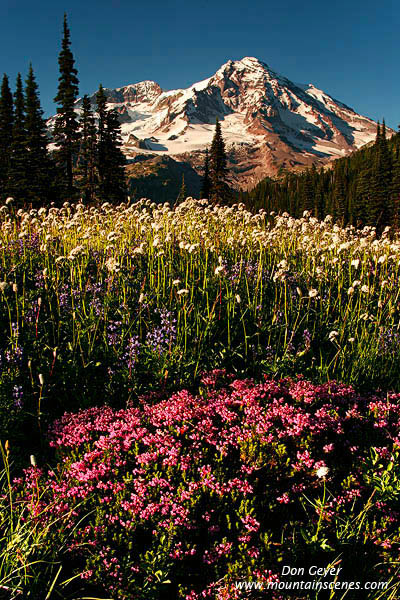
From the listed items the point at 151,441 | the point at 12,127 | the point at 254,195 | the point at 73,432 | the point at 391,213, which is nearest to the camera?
the point at 151,441

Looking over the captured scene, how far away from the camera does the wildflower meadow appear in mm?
2309

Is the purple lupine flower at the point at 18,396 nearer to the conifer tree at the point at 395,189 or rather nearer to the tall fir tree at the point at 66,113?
the tall fir tree at the point at 66,113

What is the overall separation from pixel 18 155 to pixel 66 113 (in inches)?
372

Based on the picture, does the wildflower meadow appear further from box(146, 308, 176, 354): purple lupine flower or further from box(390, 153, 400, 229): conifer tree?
box(390, 153, 400, 229): conifer tree

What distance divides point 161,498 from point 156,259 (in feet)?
15.7

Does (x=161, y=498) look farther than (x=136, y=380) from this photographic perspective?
No

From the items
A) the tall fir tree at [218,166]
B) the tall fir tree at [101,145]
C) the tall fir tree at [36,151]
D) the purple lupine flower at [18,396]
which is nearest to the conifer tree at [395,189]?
the tall fir tree at [218,166]

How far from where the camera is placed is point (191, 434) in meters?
3.22

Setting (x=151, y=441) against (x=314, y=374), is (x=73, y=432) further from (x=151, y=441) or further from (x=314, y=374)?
(x=314, y=374)

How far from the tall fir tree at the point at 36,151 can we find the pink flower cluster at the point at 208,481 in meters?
45.8

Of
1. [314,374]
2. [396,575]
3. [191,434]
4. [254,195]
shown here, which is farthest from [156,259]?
[254,195]

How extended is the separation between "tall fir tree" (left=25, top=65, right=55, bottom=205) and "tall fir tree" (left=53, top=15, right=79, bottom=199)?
129 inches

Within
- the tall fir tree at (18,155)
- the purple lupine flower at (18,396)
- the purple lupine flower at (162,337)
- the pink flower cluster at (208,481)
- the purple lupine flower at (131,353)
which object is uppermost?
the tall fir tree at (18,155)

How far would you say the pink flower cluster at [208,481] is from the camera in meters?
2.34
